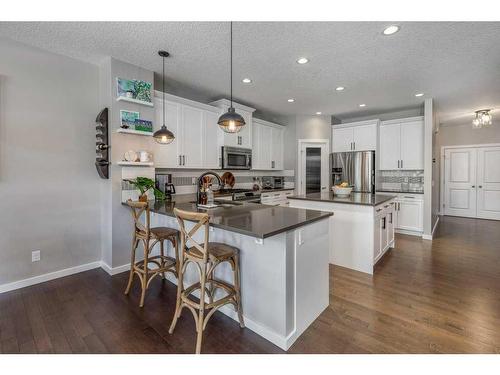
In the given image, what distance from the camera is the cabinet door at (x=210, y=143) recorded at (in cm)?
425

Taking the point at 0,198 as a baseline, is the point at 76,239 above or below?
below

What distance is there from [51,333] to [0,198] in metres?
1.59

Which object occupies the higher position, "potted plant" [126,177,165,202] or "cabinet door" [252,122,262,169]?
"cabinet door" [252,122,262,169]

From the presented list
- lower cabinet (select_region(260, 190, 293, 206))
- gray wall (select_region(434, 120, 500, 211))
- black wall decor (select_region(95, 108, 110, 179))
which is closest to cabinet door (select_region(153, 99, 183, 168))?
black wall decor (select_region(95, 108, 110, 179))

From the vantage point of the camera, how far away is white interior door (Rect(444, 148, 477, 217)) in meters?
6.87

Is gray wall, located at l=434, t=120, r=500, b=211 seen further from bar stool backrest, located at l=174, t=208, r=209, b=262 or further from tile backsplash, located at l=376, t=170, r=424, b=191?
bar stool backrest, located at l=174, t=208, r=209, b=262

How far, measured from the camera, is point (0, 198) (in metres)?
2.54

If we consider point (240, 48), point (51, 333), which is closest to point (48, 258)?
point (51, 333)

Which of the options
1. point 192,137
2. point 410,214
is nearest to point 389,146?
point 410,214

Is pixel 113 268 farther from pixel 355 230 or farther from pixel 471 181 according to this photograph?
pixel 471 181

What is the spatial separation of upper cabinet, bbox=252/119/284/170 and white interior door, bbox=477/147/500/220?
18.4ft
